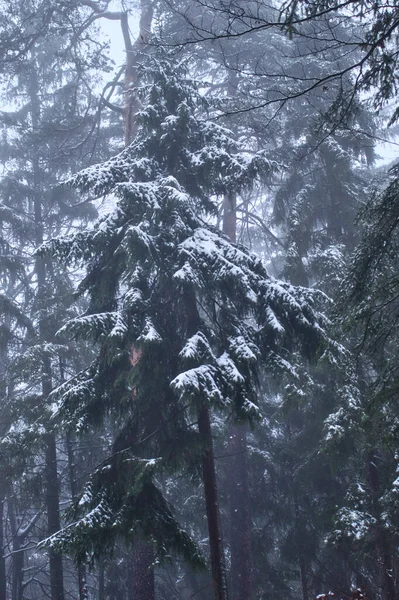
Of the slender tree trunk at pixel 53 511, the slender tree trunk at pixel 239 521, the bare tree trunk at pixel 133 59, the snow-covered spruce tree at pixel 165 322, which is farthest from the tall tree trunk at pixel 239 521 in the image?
the slender tree trunk at pixel 53 511

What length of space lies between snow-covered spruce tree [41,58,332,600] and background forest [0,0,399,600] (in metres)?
0.04

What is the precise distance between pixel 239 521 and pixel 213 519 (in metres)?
7.49

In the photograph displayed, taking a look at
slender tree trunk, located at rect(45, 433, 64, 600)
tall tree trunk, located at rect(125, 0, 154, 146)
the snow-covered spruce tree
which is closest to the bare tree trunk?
tall tree trunk, located at rect(125, 0, 154, 146)

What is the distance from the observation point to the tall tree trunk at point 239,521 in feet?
46.4

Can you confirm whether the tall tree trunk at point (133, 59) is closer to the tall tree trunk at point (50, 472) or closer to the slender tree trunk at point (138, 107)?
the slender tree trunk at point (138, 107)

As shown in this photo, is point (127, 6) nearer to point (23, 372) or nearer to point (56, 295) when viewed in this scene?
point (56, 295)

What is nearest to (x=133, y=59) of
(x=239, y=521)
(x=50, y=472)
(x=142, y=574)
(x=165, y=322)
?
(x=165, y=322)

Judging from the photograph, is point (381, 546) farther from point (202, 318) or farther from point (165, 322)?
point (165, 322)

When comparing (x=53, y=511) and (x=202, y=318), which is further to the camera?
(x=53, y=511)

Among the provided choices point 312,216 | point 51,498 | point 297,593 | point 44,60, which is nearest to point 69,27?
point 44,60

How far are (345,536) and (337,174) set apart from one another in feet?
31.1

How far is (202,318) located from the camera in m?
11.0

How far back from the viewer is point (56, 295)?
15.3 meters

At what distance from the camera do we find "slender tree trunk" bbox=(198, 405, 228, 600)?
7.90 m
